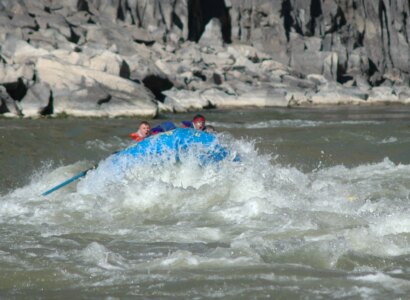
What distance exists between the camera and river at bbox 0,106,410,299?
531 centimetres

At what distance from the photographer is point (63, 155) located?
14102mm

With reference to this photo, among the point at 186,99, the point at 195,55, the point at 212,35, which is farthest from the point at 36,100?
the point at 212,35

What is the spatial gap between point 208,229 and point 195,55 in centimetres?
3374

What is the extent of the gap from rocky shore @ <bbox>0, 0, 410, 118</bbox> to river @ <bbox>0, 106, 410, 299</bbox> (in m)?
8.54

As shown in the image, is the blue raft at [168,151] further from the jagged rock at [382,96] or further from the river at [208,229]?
the jagged rock at [382,96]

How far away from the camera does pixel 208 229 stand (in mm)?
7402

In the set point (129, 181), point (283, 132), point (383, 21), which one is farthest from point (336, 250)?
point (383, 21)

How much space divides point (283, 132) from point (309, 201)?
1105cm

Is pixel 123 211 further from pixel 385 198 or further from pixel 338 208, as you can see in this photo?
pixel 385 198

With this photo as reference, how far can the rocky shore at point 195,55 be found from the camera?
22.5m

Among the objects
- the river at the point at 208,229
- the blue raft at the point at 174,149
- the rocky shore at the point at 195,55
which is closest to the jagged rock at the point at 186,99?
the rocky shore at the point at 195,55

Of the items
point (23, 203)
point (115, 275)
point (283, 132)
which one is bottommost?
point (283, 132)

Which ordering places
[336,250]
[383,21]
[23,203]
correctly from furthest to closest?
[383,21] → [23,203] → [336,250]

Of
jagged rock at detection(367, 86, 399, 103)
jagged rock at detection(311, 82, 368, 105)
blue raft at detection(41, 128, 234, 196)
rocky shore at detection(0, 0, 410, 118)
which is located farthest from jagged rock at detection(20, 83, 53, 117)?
jagged rock at detection(367, 86, 399, 103)
